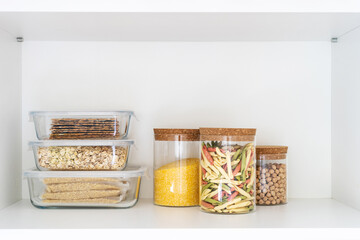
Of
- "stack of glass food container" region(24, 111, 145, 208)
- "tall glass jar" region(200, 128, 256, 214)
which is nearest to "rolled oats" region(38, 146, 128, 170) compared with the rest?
"stack of glass food container" region(24, 111, 145, 208)

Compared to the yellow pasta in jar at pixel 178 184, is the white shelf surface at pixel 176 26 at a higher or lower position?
higher

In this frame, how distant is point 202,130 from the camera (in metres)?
1.11

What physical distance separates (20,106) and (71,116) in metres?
0.25

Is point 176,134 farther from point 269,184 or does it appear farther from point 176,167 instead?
point 269,184

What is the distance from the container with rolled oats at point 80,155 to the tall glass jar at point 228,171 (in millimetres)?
227

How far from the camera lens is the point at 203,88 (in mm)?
1335

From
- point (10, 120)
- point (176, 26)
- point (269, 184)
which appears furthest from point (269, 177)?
point (10, 120)

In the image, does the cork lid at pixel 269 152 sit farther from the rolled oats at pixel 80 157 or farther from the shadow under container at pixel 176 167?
the rolled oats at pixel 80 157

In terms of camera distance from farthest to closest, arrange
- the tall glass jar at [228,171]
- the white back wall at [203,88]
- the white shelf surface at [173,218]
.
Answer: the white back wall at [203,88]
the tall glass jar at [228,171]
the white shelf surface at [173,218]

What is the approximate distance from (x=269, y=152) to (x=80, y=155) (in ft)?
1.60

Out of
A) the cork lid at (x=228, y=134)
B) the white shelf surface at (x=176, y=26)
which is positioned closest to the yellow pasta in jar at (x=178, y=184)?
the cork lid at (x=228, y=134)

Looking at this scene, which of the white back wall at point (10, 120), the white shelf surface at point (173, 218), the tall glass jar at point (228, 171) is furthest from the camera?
the white back wall at point (10, 120)

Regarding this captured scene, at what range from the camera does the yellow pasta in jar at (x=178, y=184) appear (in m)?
1.17
